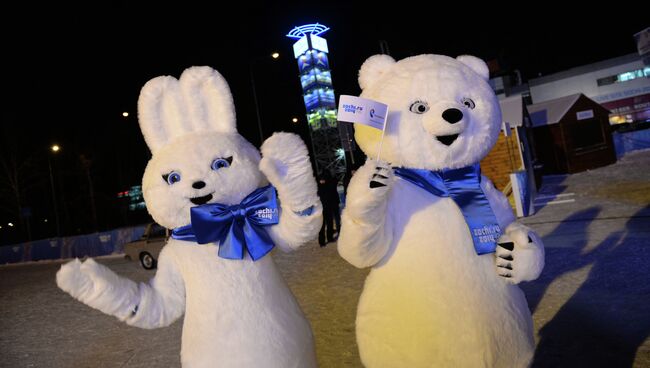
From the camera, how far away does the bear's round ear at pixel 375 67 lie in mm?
2555

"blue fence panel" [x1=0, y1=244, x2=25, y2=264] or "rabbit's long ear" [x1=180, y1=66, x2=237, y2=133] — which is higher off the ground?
"rabbit's long ear" [x1=180, y1=66, x2=237, y2=133]

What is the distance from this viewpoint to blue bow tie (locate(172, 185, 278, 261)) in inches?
88.0

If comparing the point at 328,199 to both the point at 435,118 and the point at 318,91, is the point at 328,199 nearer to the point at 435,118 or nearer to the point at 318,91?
the point at 435,118

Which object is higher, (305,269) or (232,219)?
(232,219)

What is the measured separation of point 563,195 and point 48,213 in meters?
32.4

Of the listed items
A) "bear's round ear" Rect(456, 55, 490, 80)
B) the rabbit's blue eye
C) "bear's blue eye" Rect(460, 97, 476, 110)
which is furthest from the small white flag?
"bear's round ear" Rect(456, 55, 490, 80)

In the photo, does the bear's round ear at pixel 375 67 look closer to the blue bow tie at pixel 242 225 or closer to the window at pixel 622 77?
the blue bow tie at pixel 242 225

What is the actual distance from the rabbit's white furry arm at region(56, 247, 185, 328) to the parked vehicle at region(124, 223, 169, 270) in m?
8.83

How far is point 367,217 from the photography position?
1.96 meters

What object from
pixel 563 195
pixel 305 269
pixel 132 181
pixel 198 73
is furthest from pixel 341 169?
pixel 198 73

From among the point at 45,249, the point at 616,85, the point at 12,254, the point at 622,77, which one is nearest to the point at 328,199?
the point at 45,249

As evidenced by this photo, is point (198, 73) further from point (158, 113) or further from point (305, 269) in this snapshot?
point (305, 269)

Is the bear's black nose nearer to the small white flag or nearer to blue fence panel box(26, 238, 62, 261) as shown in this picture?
the small white flag

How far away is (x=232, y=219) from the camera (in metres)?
2.27
